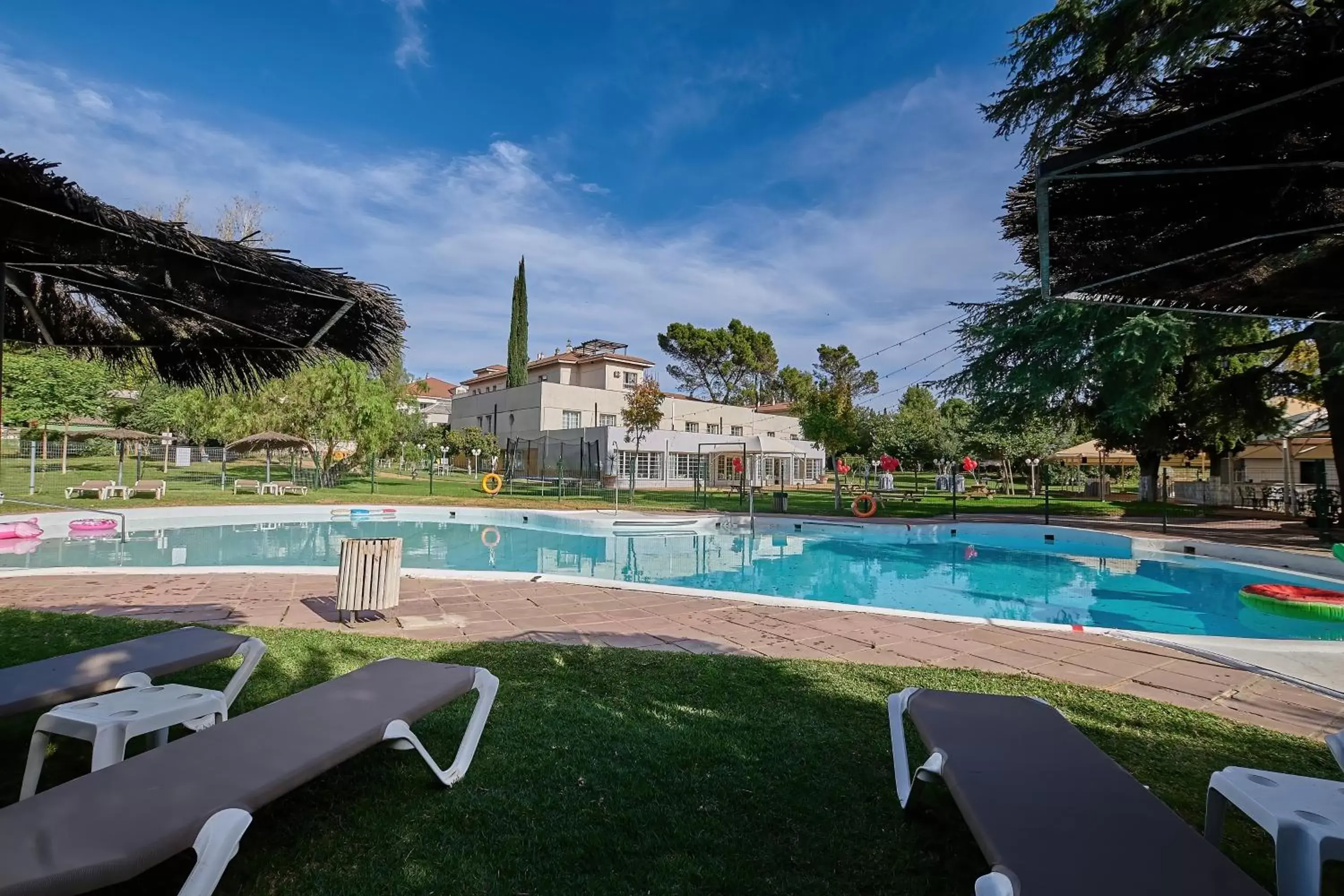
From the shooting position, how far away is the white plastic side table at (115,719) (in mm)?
2408

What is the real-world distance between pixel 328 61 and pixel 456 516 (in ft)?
38.4

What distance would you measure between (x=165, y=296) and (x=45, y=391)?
27.7 m

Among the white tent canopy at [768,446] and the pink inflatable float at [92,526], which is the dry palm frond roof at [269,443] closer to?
the pink inflatable float at [92,526]

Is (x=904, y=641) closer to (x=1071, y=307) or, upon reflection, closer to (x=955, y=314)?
(x=1071, y=307)

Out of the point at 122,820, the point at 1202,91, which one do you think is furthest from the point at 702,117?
the point at 122,820

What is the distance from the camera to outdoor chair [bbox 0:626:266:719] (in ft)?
9.09

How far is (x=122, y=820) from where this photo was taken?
1749mm

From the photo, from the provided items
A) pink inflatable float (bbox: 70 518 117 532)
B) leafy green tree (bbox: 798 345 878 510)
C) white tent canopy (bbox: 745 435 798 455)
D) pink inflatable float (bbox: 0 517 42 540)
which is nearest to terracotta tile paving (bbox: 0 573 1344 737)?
pink inflatable float (bbox: 0 517 42 540)

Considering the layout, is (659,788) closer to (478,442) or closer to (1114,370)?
(1114,370)

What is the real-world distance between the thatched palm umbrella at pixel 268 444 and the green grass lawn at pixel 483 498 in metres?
1.55

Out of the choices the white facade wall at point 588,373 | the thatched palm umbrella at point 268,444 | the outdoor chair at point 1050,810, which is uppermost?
the white facade wall at point 588,373

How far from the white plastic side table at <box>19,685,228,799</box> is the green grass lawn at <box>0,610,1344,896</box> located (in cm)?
44

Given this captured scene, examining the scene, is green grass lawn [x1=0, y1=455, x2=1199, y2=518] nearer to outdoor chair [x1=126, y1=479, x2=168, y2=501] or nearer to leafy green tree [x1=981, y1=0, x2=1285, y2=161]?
outdoor chair [x1=126, y1=479, x2=168, y2=501]

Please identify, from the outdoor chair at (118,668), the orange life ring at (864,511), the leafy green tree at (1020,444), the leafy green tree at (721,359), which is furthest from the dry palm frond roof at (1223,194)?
the leafy green tree at (721,359)
